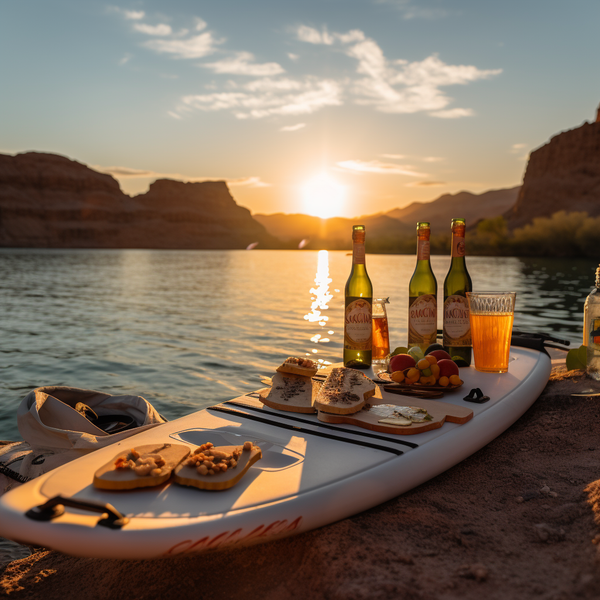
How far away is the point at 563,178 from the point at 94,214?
11290 centimetres

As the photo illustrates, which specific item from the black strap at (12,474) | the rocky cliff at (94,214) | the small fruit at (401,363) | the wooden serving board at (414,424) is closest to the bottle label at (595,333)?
the small fruit at (401,363)

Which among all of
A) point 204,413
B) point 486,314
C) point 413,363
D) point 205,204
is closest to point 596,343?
point 486,314

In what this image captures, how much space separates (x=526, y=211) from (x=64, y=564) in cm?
9732

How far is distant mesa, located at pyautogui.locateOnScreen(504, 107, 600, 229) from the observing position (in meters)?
83.9

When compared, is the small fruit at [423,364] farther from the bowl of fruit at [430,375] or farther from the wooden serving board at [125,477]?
the wooden serving board at [125,477]

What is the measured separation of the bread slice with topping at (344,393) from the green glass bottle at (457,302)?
89cm

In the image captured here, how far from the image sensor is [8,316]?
41.7 feet

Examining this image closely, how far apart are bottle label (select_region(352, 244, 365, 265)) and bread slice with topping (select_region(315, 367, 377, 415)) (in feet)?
2.44

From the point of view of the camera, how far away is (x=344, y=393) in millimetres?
2287

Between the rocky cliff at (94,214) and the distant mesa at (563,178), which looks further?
the rocky cliff at (94,214)

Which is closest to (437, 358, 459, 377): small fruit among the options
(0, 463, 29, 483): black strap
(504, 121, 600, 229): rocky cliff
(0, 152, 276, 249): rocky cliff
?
(0, 463, 29, 483): black strap

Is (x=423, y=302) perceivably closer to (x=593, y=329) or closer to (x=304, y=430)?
(x=593, y=329)

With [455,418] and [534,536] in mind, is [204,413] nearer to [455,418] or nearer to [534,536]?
[455,418]

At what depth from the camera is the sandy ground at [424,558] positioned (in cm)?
146
